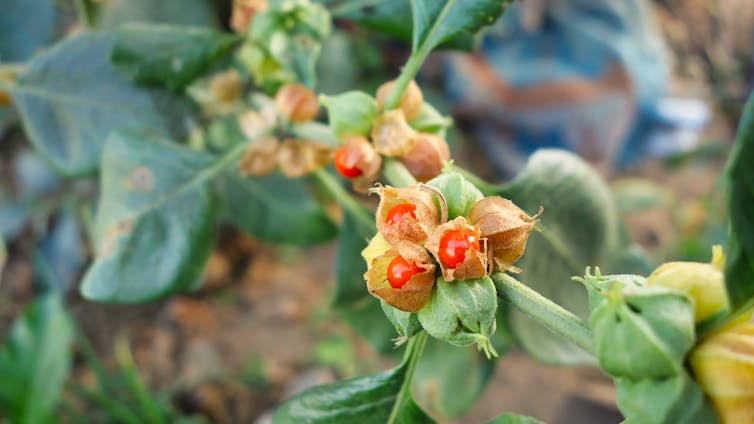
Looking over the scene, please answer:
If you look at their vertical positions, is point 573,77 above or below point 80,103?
below

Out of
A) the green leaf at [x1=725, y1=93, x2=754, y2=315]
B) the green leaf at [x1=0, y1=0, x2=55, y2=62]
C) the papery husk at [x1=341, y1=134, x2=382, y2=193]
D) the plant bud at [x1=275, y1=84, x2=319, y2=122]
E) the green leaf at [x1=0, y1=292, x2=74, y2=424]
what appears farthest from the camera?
the green leaf at [x1=0, y1=292, x2=74, y2=424]

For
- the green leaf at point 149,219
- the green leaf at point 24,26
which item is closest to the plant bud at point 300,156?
the green leaf at point 149,219

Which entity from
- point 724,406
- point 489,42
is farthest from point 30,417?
point 489,42

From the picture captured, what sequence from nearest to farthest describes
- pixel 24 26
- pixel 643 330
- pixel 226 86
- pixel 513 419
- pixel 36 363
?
pixel 643 330
pixel 513 419
pixel 226 86
pixel 24 26
pixel 36 363

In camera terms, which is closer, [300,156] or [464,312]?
[464,312]

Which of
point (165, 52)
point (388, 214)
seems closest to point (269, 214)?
point (165, 52)

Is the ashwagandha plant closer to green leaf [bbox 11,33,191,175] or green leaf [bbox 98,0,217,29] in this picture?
green leaf [bbox 11,33,191,175]

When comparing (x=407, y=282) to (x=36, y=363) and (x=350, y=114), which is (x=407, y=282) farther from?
(x=36, y=363)

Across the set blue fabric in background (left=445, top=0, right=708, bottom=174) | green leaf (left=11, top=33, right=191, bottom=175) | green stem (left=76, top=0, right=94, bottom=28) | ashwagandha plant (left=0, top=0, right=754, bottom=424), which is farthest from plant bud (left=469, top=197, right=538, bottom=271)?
blue fabric in background (left=445, top=0, right=708, bottom=174)

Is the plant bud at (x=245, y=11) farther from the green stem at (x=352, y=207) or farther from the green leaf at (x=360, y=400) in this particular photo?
the green leaf at (x=360, y=400)
